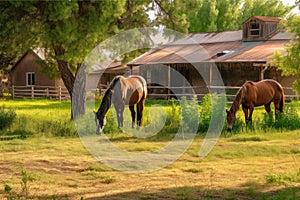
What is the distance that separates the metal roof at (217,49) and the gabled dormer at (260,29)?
0.47m

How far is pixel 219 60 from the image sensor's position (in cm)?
3347

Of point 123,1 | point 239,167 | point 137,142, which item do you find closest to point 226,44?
point 123,1

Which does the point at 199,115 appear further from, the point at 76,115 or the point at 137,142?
the point at 76,115

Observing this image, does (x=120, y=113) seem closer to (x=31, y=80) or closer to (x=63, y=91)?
(x=63, y=91)

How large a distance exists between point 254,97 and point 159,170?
7.63 m

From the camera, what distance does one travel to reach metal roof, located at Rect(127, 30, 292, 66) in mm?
33562

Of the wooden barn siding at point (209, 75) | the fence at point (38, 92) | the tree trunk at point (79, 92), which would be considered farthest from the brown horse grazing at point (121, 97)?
the fence at point (38, 92)

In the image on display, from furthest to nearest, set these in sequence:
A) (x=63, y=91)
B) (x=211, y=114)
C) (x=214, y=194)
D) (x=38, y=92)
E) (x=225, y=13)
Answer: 1. (x=225, y=13)
2. (x=38, y=92)
3. (x=63, y=91)
4. (x=211, y=114)
5. (x=214, y=194)

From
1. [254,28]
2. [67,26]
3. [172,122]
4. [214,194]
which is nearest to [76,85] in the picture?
[67,26]

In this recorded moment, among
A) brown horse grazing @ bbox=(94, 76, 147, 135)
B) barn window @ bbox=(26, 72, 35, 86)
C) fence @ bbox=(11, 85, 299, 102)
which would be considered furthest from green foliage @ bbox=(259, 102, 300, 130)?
barn window @ bbox=(26, 72, 35, 86)

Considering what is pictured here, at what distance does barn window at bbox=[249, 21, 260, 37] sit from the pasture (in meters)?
24.3

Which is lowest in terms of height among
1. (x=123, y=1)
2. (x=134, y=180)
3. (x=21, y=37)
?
(x=134, y=180)

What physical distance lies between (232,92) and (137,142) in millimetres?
21235

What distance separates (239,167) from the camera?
33.5ft
